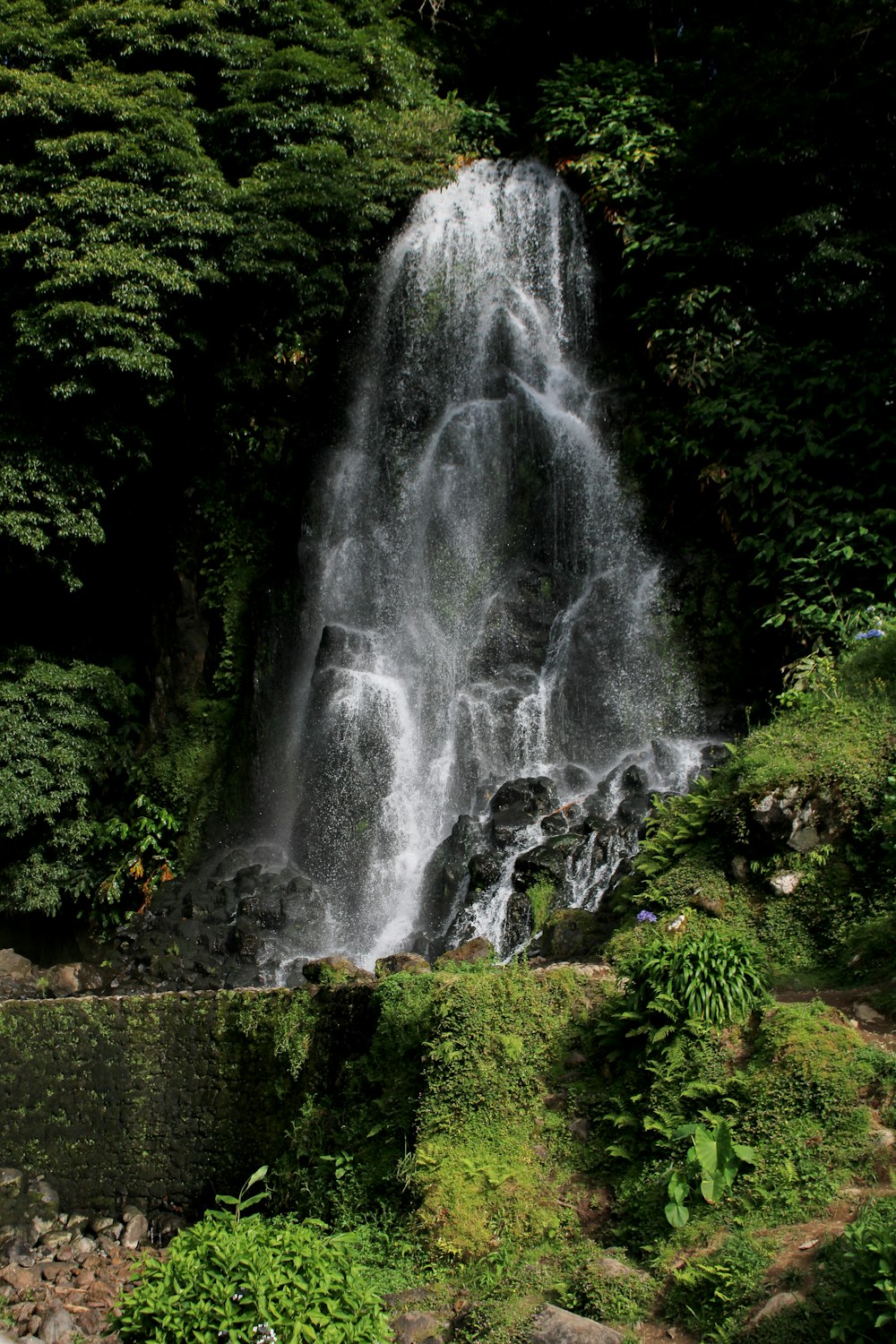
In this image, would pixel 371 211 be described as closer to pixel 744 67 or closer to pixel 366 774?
pixel 744 67

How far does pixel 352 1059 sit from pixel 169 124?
10.8 metres

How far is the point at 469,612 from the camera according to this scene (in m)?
11.8

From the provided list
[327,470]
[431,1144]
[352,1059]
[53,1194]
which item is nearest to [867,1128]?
[431,1144]

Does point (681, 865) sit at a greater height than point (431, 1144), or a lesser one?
greater

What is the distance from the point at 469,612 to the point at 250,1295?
29.3 feet

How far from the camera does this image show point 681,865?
6.29 m

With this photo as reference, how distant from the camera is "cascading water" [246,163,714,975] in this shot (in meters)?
9.85

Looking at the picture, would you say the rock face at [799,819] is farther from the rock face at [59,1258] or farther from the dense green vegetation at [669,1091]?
the rock face at [59,1258]

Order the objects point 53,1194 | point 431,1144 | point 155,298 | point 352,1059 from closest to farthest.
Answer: point 431,1144 < point 352,1059 < point 53,1194 < point 155,298

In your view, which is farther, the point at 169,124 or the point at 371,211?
the point at 371,211

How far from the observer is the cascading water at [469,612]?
9852mm

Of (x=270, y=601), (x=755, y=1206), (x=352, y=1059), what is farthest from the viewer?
(x=270, y=601)

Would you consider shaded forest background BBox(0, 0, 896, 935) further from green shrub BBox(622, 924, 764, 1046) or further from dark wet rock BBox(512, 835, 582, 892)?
green shrub BBox(622, 924, 764, 1046)

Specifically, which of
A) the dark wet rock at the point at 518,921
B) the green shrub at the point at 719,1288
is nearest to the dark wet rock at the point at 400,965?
the dark wet rock at the point at 518,921
